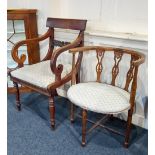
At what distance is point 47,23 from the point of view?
2158 millimetres

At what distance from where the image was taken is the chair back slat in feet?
6.23

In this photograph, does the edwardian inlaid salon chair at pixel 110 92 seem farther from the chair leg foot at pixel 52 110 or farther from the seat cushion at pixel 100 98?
the chair leg foot at pixel 52 110

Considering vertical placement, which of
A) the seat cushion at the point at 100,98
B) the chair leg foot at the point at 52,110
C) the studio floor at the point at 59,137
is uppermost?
the seat cushion at the point at 100,98

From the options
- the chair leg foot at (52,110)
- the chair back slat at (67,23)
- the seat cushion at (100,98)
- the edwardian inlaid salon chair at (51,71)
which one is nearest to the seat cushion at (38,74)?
the edwardian inlaid salon chair at (51,71)

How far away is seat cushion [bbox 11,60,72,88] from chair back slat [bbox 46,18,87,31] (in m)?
0.39

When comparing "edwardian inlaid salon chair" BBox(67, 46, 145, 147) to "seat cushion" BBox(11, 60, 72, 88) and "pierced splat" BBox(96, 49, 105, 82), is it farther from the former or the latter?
"seat cushion" BBox(11, 60, 72, 88)

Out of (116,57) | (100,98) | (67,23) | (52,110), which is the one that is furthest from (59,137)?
(67,23)

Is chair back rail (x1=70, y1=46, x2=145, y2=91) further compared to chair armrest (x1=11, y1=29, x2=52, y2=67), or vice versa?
chair armrest (x1=11, y1=29, x2=52, y2=67)

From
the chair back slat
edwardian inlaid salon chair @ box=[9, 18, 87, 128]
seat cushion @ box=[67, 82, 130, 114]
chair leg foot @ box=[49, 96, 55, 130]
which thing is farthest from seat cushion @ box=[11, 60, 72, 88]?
the chair back slat

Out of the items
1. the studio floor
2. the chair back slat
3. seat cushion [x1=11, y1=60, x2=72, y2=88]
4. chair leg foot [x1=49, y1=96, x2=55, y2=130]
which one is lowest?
the studio floor

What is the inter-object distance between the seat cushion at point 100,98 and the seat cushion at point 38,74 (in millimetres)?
239

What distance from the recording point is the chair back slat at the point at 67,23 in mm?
1898
